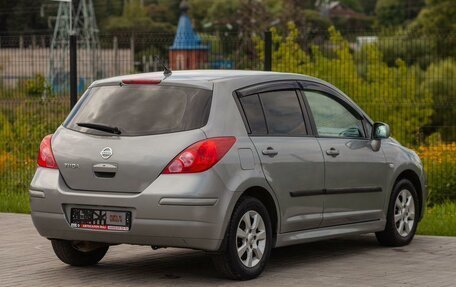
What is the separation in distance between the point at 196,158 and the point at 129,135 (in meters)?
0.64

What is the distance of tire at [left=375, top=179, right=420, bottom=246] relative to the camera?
36.6 feet

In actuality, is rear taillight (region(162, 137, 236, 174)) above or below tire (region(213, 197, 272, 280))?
above

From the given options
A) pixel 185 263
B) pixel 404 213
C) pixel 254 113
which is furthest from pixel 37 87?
pixel 254 113

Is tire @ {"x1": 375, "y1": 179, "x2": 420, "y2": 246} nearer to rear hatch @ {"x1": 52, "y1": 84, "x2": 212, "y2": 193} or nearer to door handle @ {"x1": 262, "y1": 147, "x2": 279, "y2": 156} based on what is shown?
door handle @ {"x1": 262, "y1": 147, "x2": 279, "y2": 156}

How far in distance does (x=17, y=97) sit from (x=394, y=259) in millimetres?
8732

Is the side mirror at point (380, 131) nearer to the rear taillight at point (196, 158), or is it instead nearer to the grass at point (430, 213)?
the grass at point (430, 213)

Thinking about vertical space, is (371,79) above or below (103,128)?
below

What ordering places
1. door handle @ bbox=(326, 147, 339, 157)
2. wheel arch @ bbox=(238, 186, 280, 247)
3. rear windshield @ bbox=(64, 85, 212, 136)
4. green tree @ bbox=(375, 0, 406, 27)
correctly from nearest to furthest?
rear windshield @ bbox=(64, 85, 212, 136) < wheel arch @ bbox=(238, 186, 280, 247) < door handle @ bbox=(326, 147, 339, 157) < green tree @ bbox=(375, 0, 406, 27)

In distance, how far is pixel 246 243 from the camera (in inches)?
362

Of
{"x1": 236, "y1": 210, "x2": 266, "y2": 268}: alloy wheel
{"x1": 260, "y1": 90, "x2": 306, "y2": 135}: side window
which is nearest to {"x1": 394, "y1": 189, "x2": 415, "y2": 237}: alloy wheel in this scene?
{"x1": 260, "y1": 90, "x2": 306, "y2": 135}: side window

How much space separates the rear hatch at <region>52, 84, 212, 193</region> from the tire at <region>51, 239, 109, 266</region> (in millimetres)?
769

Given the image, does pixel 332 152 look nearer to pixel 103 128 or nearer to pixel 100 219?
pixel 103 128

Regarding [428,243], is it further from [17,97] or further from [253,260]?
[17,97]

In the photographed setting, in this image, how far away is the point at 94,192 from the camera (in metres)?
9.16
